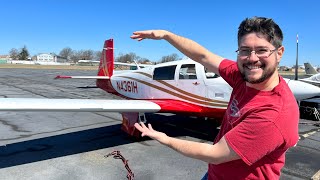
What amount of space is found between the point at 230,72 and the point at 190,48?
18.2 inches

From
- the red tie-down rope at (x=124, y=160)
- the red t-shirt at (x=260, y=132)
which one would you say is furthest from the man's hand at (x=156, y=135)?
the red tie-down rope at (x=124, y=160)

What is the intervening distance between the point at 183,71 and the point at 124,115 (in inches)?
83.2

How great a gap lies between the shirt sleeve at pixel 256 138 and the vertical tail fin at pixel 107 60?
11.9m

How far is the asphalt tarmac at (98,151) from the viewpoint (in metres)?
5.64

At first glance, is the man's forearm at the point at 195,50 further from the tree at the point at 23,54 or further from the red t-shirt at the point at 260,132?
the tree at the point at 23,54

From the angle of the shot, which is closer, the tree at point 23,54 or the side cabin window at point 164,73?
the side cabin window at point 164,73

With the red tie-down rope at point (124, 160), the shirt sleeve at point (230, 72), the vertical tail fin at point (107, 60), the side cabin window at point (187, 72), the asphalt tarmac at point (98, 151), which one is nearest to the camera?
the shirt sleeve at point (230, 72)

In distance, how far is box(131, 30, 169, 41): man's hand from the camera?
8.74 ft

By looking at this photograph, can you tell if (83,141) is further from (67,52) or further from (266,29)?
(67,52)

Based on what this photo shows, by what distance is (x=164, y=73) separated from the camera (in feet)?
30.2

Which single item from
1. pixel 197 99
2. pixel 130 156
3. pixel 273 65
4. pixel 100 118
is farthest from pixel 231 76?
pixel 100 118

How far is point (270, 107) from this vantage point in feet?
5.27

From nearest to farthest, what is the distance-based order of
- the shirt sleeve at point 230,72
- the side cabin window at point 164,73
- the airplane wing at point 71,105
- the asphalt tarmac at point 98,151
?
the shirt sleeve at point 230,72
the asphalt tarmac at point 98,151
the airplane wing at point 71,105
the side cabin window at point 164,73

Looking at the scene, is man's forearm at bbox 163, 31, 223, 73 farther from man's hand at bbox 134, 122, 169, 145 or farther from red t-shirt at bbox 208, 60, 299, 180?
man's hand at bbox 134, 122, 169, 145
